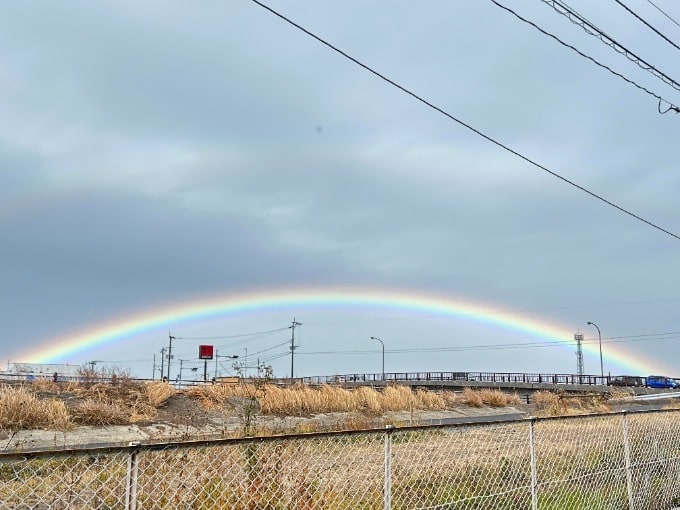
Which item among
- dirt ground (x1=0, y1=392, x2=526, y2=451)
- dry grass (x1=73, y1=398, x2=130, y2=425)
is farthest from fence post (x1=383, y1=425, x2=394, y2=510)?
dry grass (x1=73, y1=398, x2=130, y2=425)

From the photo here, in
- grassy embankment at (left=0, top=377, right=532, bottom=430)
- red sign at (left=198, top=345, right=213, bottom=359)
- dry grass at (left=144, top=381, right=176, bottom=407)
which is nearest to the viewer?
grassy embankment at (left=0, top=377, right=532, bottom=430)

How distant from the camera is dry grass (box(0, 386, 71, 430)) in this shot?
14.7 meters

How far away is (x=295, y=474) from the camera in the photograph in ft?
18.6

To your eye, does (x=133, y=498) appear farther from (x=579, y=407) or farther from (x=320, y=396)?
(x=579, y=407)

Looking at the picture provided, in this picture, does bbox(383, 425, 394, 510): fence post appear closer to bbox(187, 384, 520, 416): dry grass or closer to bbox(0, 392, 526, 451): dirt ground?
bbox(0, 392, 526, 451): dirt ground

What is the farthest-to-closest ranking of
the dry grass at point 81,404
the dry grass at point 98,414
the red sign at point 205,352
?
the red sign at point 205,352 → the dry grass at point 98,414 → the dry grass at point 81,404

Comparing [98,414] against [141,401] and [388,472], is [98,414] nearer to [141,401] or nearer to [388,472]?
[141,401]

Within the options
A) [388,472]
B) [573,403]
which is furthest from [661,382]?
[388,472]

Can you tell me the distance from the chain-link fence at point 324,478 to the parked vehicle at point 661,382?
5191 centimetres

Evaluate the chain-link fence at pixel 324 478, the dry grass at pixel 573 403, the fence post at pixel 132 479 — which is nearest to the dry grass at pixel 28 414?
the chain-link fence at pixel 324 478

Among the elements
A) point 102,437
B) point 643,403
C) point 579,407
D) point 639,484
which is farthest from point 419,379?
point 639,484

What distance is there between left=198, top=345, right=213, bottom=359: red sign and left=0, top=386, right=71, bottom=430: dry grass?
200ft

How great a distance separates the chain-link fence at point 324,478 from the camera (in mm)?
4320

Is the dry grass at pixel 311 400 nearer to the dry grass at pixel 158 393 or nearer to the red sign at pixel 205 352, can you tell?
the dry grass at pixel 158 393
